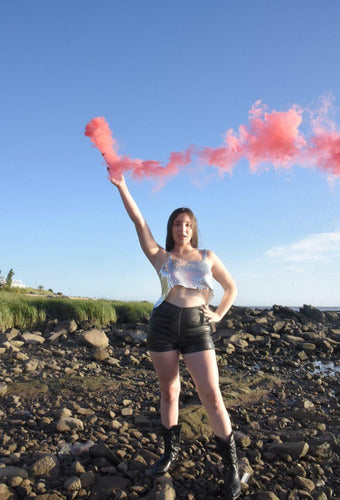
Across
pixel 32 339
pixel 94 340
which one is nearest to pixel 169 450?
pixel 94 340

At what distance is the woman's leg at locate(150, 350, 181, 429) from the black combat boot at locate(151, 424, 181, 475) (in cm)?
6

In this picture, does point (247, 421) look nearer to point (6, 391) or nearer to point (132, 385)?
point (132, 385)

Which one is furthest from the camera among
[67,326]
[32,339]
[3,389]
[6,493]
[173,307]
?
[67,326]

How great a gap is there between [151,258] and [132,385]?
11.6 ft

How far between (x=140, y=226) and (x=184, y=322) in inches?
41.2

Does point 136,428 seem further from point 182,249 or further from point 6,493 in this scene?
point 182,249

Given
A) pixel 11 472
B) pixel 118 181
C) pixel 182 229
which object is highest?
pixel 118 181

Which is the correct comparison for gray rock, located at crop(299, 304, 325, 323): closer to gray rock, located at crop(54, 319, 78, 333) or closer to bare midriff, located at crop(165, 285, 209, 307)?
gray rock, located at crop(54, 319, 78, 333)

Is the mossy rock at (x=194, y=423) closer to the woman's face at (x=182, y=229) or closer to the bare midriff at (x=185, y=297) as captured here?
the bare midriff at (x=185, y=297)

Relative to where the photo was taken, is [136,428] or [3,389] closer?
[136,428]

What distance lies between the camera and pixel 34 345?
9.87 meters

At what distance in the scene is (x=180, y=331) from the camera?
3486 mm

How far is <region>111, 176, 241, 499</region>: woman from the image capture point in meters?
3.43

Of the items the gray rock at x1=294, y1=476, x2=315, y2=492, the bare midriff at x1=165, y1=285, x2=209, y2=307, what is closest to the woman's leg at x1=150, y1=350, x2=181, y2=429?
the bare midriff at x1=165, y1=285, x2=209, y2=307
